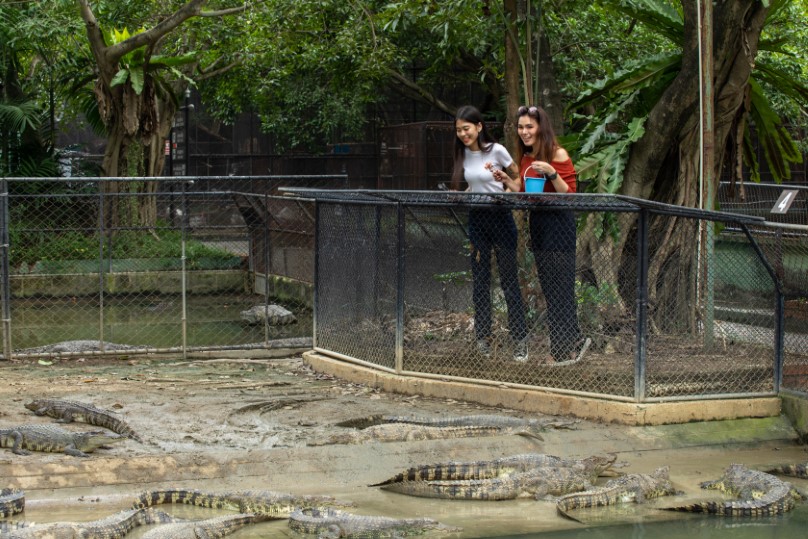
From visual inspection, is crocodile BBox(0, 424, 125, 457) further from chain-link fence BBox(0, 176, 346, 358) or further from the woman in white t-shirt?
chain-link fence BBox(0, 176, 346, 358)

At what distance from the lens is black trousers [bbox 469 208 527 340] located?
708cm

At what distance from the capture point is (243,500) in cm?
530

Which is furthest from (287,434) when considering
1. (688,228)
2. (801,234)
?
(801,234)

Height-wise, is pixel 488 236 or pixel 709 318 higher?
pixel 488 236

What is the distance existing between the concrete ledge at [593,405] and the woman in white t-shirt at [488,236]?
11.4 inches

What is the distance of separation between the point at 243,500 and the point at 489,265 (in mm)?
2677

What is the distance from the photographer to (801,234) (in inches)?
268

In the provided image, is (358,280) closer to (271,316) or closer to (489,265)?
(489,265)

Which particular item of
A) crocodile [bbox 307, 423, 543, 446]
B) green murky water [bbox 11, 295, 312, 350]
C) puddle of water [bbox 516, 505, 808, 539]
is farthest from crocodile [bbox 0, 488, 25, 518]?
green murky water [bbox 11, 295, 312, 350]

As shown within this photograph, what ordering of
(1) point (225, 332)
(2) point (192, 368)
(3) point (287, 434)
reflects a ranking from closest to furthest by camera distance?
(3) point (287, 434) → (2) point (192, 368) → (1) point (225, 332)

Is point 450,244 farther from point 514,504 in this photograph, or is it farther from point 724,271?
point 514,504

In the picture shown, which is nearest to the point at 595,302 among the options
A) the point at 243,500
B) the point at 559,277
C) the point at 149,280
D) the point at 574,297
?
the point at 574,297

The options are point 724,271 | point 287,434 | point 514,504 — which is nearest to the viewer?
point 514,504

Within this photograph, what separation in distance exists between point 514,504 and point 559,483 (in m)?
0.29
